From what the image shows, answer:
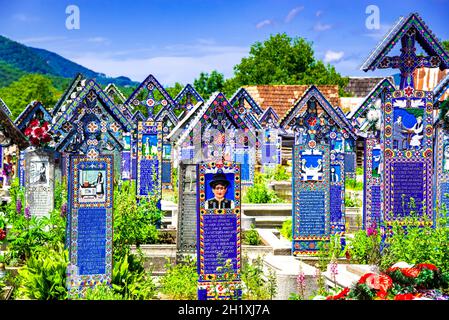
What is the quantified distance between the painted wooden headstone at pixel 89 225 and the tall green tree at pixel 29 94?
135 feet

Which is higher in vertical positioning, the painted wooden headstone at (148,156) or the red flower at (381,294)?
the painted wooden headstone at (148,156)

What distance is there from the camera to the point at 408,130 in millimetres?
12086

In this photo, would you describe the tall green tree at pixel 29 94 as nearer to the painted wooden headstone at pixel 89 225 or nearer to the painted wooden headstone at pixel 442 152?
the painted wooden headstone at pixel 442 152

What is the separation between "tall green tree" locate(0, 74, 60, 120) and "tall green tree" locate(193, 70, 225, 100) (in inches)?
366

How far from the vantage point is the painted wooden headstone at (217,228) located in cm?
1013

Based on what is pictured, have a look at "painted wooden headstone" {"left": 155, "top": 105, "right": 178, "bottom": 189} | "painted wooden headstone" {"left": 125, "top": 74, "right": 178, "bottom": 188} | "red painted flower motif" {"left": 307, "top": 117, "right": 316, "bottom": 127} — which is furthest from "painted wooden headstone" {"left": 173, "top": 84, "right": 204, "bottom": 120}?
"red painted flower motif" {"left": 307, "top": 117, "right": 316, "bottom": 127}

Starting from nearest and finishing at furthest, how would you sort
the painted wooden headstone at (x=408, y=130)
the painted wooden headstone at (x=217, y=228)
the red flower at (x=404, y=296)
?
the red flower at (x=404, y=296)
the painted wooden headstone at (x=217, y=228)
the painted wooden headstone at (x=408, y=130)

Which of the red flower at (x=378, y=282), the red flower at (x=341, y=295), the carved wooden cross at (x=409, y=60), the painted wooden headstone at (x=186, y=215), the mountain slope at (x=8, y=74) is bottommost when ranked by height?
the red flower at (x=341, y=295)

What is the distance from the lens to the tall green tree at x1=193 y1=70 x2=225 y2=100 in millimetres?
50750

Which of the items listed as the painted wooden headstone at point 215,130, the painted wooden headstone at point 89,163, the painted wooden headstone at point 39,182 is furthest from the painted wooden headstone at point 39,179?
the painted wooden headstone at point 89,163

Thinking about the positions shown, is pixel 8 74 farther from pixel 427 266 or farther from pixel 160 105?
pixel 427 266

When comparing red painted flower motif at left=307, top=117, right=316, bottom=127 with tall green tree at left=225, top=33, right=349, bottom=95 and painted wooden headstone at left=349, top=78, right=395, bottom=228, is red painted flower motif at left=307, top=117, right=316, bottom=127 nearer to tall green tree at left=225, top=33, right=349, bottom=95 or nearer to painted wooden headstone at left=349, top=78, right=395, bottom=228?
painted wooden headstone at left=349, top=78, right=395, bottom=228
